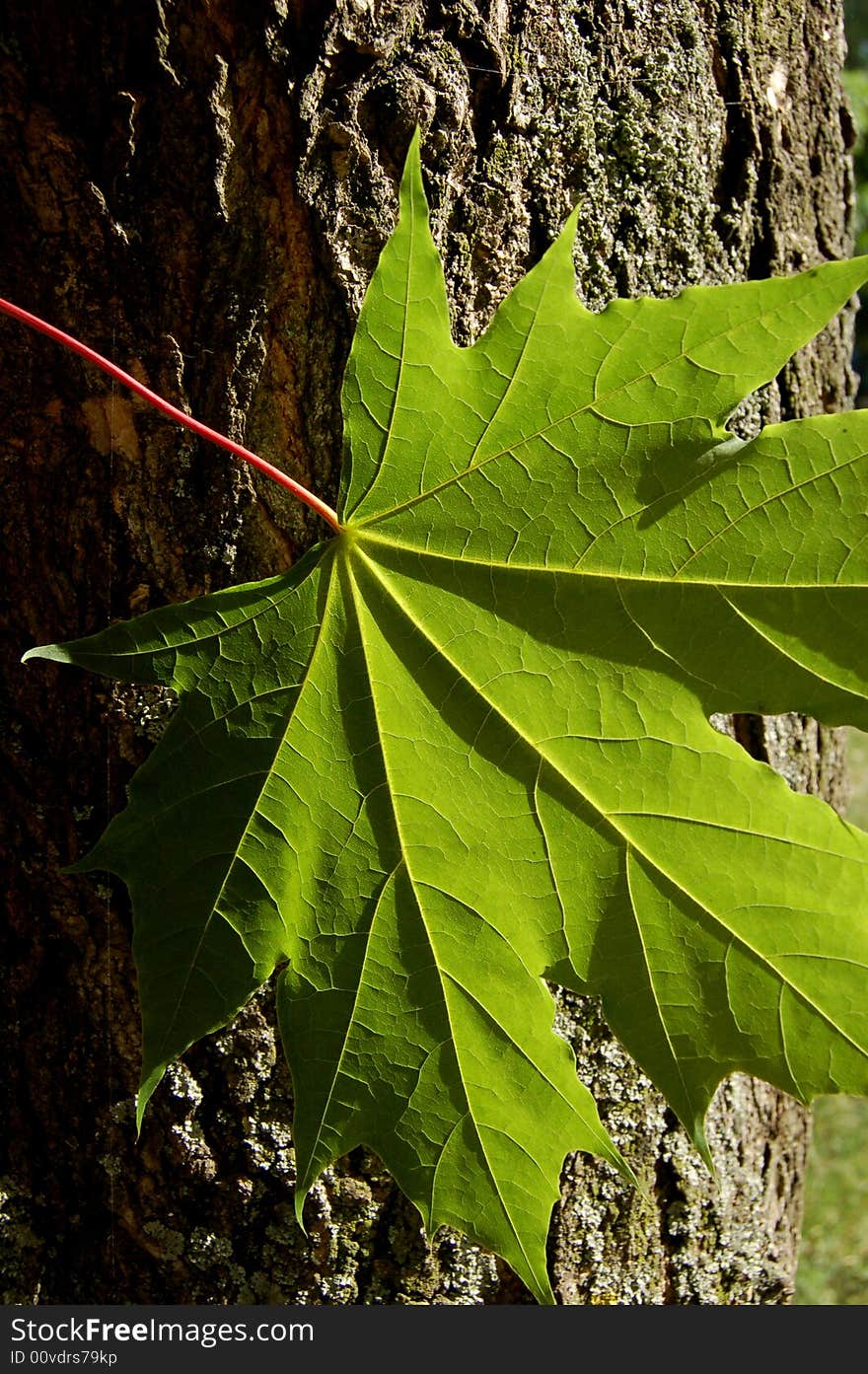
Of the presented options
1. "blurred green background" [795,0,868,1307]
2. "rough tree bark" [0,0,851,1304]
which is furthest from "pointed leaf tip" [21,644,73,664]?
"blurred green background" [795,0,868,1307]

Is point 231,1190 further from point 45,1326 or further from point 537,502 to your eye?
point 537,502

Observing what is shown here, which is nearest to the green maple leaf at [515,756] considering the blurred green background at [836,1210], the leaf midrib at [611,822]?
the leaf midrib at [611,822]

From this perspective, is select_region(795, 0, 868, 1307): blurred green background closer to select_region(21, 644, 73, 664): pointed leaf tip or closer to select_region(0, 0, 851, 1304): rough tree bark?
select_region(0, 0, 851, 1304): rough tree bark

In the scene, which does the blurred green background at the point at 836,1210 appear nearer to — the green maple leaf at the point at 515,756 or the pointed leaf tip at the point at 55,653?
the green maple leaf at the point at 515,756

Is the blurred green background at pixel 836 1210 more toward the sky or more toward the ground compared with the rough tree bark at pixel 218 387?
more toward the ground

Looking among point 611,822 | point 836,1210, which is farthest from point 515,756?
point 836,1210

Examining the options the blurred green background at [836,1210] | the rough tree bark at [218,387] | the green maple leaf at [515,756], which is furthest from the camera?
the blurred green background at [836,1210]

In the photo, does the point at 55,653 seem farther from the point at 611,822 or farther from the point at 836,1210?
the point at 836,1210
